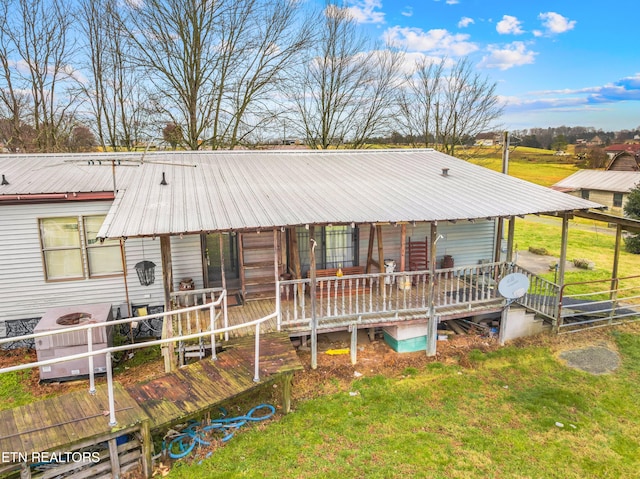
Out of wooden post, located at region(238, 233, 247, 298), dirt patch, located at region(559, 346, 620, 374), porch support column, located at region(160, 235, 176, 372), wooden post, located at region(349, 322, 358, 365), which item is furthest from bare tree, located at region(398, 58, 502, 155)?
porch support column, located at region(160, 235, 176, 372)

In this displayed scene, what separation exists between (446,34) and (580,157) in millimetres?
33087

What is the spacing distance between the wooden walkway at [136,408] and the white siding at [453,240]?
5.19 meters

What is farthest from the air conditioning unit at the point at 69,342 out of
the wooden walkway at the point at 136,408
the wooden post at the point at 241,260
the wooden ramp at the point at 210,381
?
the wooden post at the point at 241,260

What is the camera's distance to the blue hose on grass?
235 inches

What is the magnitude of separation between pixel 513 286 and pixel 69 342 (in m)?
9.78

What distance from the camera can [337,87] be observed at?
989 inches

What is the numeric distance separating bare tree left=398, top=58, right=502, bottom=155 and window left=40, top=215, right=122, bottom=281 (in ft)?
78.0

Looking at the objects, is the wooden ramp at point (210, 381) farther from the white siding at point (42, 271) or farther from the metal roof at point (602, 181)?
the metal roof at point (602, 181)

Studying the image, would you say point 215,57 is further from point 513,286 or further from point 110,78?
point 513,286

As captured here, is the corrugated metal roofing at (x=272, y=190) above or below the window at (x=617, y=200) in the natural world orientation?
above

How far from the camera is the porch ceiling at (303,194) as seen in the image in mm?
7723

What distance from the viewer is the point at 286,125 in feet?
76.6

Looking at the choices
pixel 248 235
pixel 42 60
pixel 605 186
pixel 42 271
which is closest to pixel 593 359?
pixel 248 235

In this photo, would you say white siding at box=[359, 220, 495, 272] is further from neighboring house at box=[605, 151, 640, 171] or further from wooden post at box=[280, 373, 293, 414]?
neighboring house at box=[605, 151, 640, 171]
